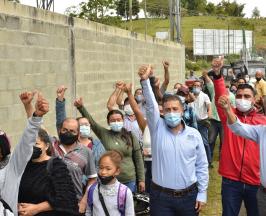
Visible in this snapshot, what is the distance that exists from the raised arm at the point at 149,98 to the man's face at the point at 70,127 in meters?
0.70

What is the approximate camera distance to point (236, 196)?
17.7 feet

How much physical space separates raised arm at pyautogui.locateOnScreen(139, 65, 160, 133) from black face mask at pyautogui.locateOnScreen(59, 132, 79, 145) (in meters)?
0.73

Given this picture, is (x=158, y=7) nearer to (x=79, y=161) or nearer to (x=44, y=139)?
(x=79, y=161)

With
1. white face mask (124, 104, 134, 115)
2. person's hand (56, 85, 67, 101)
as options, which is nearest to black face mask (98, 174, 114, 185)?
person's hand (56, 85, 67, 101)

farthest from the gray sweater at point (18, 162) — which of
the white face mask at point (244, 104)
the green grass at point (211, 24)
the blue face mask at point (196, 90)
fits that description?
the green grass at point (211, 24)

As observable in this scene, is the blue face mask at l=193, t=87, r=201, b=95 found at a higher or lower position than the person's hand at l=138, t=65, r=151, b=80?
lower

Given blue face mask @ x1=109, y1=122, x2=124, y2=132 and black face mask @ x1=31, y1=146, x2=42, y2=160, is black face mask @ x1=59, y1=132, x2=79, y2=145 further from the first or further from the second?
black face mask @ x1=31, y1=146, x2=42, y2=160

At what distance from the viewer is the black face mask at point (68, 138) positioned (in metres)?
5.09

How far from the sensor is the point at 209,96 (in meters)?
10.7

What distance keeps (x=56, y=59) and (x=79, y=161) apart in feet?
13.0

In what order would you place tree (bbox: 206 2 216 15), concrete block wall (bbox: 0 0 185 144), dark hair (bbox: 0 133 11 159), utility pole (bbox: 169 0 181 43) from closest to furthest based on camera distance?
dark hair (bbox: 0 133 11 159) < concrete block wall (bbox: 0 0 185 144) < utility pole (bbox: 169 0 181 43) < tree (bbox: 206 2 216 15)

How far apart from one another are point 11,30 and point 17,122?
47.9 inches

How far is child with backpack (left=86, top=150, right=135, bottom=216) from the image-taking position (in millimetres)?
4516

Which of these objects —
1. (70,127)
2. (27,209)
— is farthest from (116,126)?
(27,209)
